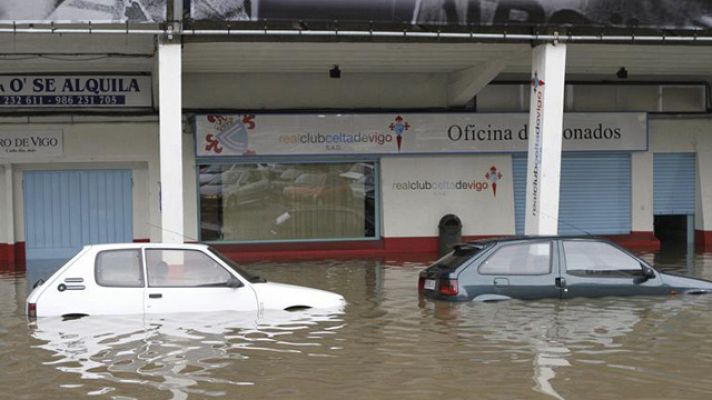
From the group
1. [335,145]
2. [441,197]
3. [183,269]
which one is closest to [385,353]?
[183,269]

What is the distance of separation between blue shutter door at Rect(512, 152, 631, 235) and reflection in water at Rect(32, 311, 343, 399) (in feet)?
40.1

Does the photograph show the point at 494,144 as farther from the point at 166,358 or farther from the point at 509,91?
the point at 166,358

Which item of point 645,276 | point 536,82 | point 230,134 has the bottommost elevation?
point 645,276

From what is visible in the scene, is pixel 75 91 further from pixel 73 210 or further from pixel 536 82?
pixel 536 82

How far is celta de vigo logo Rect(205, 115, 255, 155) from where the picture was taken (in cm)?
1955

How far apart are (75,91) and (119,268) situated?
1049 centimetres

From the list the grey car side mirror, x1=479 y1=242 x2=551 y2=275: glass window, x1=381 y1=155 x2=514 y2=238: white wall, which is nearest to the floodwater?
the grey car side mirror

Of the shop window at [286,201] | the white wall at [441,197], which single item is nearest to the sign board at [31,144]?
the shop window at [286,201]

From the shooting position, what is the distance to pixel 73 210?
19719 millimetres

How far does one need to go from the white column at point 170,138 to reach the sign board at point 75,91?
5.73m

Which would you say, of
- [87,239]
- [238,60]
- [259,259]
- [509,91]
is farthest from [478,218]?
[87,239]

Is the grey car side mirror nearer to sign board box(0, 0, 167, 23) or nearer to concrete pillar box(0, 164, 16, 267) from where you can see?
sign board box(0, 0, 167, 23)

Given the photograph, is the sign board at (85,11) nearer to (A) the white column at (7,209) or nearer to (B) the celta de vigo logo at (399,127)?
(A) the white column at (7,209)

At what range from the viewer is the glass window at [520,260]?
37.6 feet
